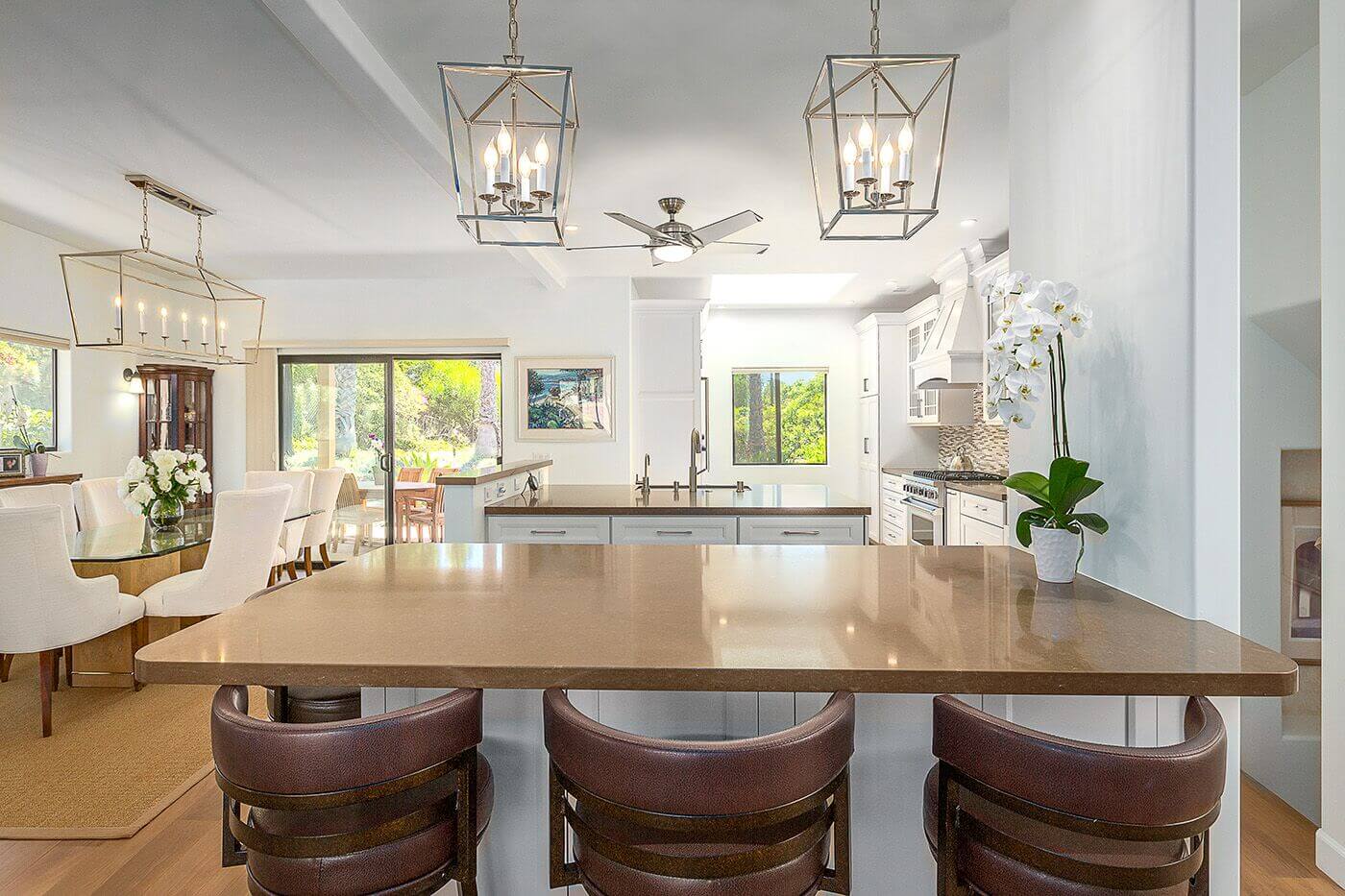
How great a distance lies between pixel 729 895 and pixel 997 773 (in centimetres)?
41

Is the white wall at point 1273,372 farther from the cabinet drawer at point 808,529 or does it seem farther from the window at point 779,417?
the window at point 779,417

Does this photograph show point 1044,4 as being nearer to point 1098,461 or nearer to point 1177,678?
point 1098,461

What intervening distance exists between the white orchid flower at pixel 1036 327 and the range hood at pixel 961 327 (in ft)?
12.2

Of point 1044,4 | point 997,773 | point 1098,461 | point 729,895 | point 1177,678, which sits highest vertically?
point 1044,4

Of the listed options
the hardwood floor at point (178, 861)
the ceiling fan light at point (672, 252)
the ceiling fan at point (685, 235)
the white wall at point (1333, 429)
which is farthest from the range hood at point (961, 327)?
the hardwood floor at point (178, 861)

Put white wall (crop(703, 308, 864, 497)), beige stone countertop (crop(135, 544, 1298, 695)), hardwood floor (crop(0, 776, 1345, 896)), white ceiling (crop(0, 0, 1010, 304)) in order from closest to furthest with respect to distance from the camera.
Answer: beige stone countertop (crop(135, 544, 1298, 695)) → hardwood floor (crop(0, 776, 1345, 896)) → white ceiling (crop(0, 0, 1010, 304)) → white wall (crop(703, 308, 864, 497))

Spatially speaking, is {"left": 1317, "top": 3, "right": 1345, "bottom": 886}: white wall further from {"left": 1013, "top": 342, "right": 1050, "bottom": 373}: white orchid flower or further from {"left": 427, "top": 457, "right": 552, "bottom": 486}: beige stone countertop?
{"left": 427, "top": 457, "right": 552, "bottom": 486}: beige stone countertop

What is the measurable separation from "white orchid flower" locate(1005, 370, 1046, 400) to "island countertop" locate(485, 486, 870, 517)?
1759mm

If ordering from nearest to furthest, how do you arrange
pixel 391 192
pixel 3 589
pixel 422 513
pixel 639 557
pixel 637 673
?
pixel 637 673
pixel 639 557
pixel 3 589
pixel 391 192
pixel 422 513

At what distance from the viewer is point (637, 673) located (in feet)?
3.63

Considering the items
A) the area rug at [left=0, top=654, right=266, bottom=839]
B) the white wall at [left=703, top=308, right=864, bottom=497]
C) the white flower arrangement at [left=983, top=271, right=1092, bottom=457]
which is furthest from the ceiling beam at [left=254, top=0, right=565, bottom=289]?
the white wall at [left=703, top=308, right=864, bottom=497]

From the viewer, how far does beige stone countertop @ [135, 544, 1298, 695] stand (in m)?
1.09

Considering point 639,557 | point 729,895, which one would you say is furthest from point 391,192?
point 729,895

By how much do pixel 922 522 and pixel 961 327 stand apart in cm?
153
